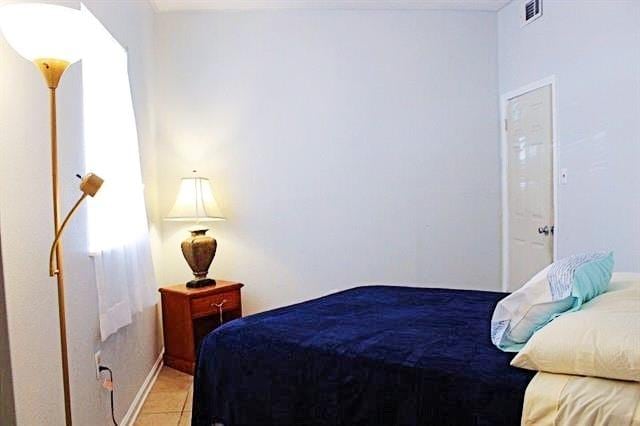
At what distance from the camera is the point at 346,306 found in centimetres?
254

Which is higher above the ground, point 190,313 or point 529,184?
point 529,184

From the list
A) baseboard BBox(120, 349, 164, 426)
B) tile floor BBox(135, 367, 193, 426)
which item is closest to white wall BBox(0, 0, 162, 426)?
baseboard BBox(120, 349, 164, 426)

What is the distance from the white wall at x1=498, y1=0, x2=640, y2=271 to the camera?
10.0 feet

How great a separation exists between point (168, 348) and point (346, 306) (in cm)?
179

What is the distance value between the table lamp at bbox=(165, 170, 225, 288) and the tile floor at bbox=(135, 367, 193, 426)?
0.61 m

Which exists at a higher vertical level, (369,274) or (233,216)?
(233,216)

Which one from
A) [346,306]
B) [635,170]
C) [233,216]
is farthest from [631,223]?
[233,216]

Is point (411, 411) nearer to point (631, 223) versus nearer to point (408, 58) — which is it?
point (631, 223)

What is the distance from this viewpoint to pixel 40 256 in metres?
1.76

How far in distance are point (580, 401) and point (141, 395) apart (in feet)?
8.24

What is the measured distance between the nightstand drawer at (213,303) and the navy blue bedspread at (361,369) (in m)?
1.30

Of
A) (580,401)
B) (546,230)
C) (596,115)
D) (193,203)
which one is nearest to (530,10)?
(596,115)

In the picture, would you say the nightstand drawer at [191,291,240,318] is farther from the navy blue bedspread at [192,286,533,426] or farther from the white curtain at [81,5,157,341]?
the navy blue bedspread at [192,286,533,426]

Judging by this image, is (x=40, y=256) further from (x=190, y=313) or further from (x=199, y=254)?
(x=199, y=254)
